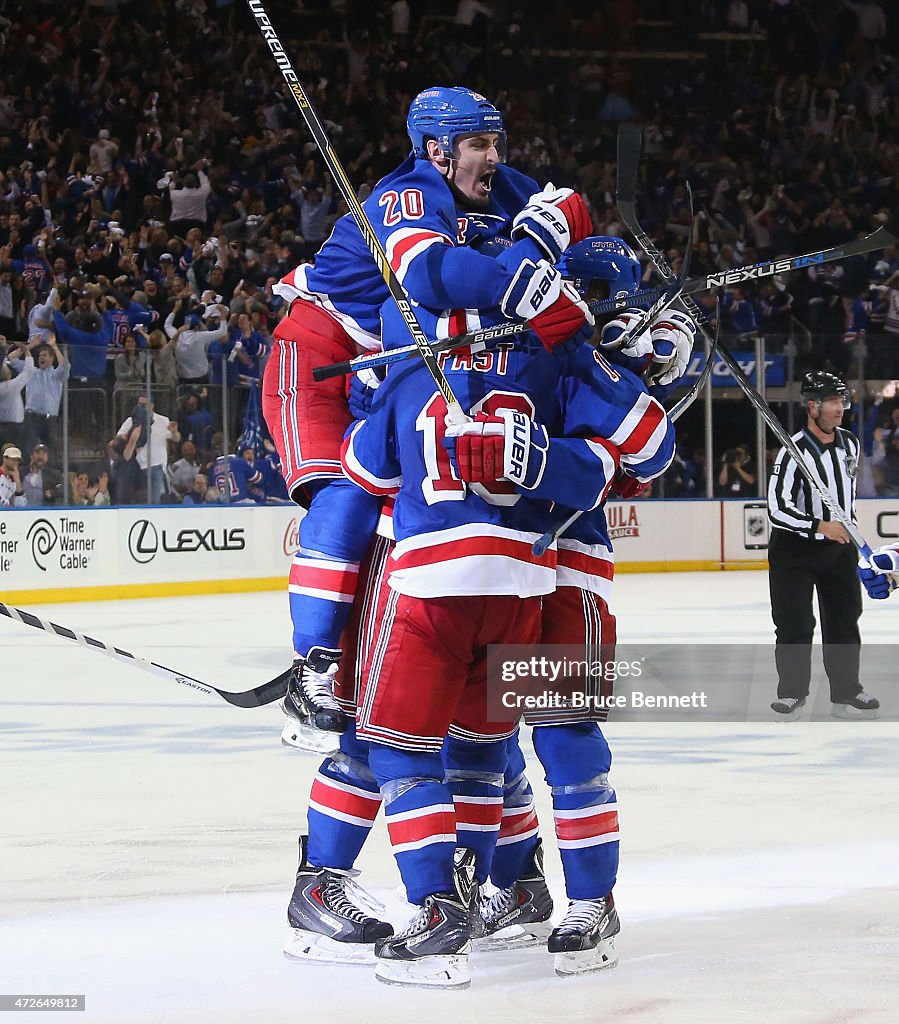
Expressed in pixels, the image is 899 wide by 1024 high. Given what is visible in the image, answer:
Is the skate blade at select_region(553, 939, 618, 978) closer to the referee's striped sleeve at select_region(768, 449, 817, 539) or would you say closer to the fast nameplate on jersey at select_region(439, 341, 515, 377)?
the fast nameplate on jersey at select_region(439, 341, 515, 377)

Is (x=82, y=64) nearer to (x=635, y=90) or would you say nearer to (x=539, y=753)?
(x=635, y=90)

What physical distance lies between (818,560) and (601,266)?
12.5 feet

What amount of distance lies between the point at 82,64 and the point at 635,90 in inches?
274

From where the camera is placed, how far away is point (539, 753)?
121 inches

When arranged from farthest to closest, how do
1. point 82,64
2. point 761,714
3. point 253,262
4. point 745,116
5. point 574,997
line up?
point 745,116, point 82,64, point 253,262, point 761,714, point 574,997

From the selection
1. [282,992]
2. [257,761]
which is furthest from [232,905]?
[257,761]

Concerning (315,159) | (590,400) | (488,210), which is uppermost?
(315,159)

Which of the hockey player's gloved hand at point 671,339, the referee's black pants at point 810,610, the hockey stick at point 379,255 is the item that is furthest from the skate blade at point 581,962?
the referee's black pants at point 810,610

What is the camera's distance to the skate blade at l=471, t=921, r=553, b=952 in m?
3.20

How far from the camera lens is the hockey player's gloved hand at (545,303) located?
278 cm

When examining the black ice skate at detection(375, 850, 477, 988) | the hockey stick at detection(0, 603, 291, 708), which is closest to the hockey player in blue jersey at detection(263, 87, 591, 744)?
the hockey stick at detection(0, 603, 291, 708)

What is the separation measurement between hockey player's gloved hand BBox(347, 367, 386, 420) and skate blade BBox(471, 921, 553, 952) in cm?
104

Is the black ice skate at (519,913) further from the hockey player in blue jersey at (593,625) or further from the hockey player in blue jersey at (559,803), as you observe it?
the hockey player in blue jersey at (593,625)

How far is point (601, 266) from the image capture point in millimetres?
3039
